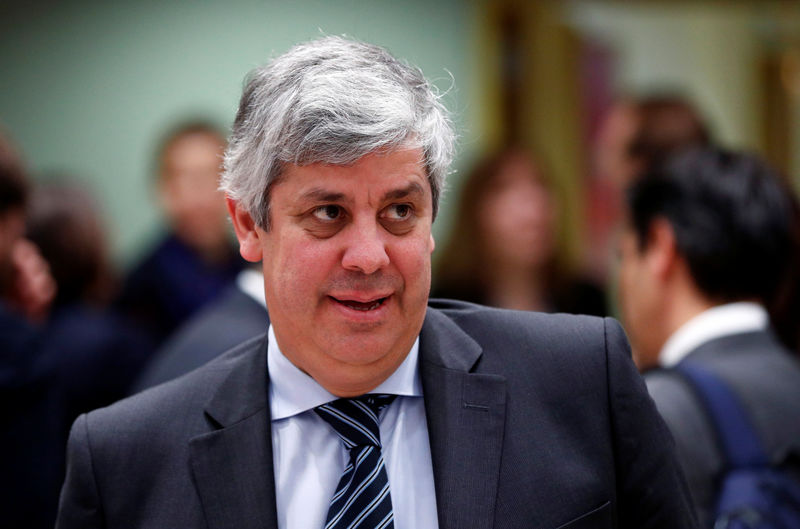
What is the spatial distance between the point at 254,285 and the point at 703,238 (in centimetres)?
126

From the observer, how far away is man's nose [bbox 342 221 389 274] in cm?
191

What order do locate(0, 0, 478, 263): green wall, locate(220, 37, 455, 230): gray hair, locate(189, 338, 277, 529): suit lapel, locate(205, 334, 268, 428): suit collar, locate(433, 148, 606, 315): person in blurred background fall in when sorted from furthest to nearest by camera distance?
locate(0, 0, 478, 263): green wall → locate(433, 148, 606, 315): person in blurred background → locate(205, 334, 268, 428): suit collar → locate(189, 338, 277, 529): suit lapel → locate(220, 37, 455, 230): gray hair

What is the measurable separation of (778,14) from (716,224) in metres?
4.76

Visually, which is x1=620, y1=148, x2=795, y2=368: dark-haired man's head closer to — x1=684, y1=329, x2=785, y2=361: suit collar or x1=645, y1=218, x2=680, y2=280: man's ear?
x1=645, y1=218, x2=680, y2=280: man's ear

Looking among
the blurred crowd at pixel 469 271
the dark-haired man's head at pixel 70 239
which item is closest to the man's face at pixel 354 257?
the blurred crowd at pixel 469 271

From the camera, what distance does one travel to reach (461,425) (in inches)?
80.4

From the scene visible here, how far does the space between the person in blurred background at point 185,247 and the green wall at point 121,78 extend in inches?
27.3

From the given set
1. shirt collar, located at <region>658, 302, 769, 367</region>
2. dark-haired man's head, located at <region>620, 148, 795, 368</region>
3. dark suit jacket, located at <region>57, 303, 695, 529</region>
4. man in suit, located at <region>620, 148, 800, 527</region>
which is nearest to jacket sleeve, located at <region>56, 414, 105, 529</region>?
dark suit jacket, located at <region>57, 303, 695, 529</region>

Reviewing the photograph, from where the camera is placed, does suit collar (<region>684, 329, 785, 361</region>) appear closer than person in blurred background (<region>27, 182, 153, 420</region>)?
Yes

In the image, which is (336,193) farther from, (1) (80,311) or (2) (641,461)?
(1) (80,311)

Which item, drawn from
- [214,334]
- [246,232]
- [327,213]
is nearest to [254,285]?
[214,334]

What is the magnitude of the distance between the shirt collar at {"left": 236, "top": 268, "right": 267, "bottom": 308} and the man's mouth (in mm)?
1146

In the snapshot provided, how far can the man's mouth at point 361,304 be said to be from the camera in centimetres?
197

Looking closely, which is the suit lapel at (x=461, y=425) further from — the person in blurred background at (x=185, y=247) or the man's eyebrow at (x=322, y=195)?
the person in blurred background at (x=185, y=247)
